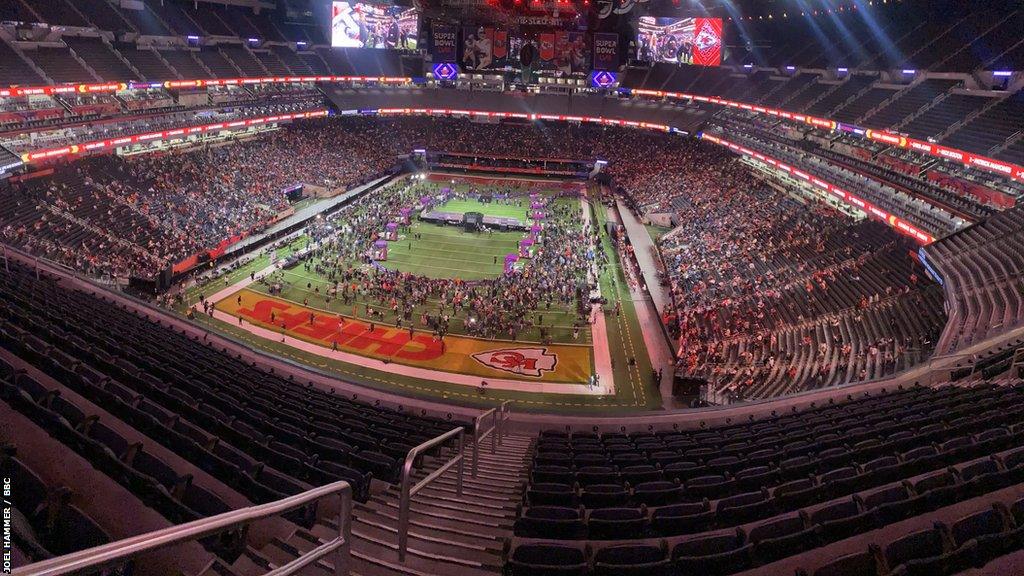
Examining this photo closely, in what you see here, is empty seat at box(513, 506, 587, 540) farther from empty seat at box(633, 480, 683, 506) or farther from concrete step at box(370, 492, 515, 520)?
empty seat at box(633, 480, 683, 506)

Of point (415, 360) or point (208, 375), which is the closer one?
point (208, 375)

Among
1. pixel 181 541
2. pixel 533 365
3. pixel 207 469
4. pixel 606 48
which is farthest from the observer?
pixel 606 48

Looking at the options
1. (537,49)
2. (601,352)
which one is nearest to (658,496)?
(601,352)

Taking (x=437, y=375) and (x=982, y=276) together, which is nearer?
(x=982, y=276)

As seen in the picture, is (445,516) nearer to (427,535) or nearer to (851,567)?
(427,535)

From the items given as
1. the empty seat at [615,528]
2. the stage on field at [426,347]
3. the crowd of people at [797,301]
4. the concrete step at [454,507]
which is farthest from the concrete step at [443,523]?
the stage on field at [426,347]

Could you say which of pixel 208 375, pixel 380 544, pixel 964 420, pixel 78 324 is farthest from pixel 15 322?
pixel 964 420

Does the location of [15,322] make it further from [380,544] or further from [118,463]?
[380,544]
